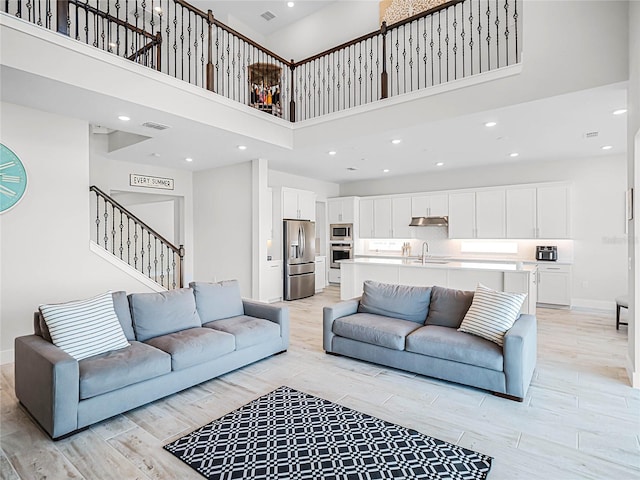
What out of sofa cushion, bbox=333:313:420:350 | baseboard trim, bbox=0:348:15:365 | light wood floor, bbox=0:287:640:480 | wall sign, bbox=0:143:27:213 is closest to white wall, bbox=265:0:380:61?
sofa cushion, bbox=333:313:420:350

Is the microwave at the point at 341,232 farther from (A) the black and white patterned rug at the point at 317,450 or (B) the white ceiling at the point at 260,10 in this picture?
(A) the black and white patterned rug at the point at 317,450

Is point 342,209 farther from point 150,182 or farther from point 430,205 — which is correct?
point 150,182

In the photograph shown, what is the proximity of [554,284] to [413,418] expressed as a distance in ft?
17.7

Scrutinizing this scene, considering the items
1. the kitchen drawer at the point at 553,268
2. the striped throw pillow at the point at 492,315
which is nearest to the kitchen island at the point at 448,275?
the kitchen drawer at the point at 553,268

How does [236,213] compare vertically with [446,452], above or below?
above

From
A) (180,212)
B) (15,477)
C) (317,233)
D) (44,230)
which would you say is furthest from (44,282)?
(317,233)

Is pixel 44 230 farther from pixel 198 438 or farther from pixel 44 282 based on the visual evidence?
pixel 198 438

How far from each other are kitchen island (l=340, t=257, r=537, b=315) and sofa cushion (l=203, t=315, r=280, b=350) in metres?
2.85

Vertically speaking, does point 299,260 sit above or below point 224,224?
below

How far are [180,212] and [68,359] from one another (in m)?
5.90

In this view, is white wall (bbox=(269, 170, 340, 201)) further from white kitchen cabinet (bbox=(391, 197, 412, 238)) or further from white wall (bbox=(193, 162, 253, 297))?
white kitchen cabinet (bbox=(391, 197, 412, 238))

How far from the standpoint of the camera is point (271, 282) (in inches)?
280

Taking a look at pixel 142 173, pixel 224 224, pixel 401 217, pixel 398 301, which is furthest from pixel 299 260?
pixel 398 301

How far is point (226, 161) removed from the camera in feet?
22.5
